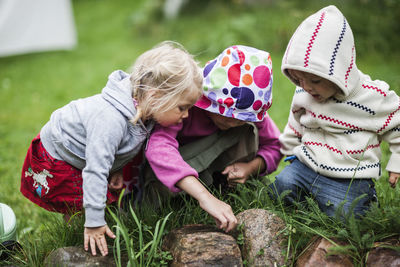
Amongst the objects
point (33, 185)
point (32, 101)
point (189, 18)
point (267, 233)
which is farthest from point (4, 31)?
point (267, 233)

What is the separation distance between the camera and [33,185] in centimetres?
234

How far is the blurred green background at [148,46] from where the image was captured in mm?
4617

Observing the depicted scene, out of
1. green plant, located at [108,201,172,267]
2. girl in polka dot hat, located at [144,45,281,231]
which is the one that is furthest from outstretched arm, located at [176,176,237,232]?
green plant, located at [108,201,172,267]

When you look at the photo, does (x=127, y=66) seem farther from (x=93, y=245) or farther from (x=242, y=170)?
(x=93, y=245)

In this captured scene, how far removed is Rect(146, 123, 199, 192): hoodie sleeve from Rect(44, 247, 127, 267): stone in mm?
448

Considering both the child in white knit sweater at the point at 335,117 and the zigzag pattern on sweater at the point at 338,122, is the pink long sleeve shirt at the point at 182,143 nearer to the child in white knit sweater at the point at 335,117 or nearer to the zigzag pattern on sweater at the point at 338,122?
the child in white knit sweater at the point at 335,117

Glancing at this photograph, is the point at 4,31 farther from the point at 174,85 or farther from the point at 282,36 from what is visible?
the point at 174,85

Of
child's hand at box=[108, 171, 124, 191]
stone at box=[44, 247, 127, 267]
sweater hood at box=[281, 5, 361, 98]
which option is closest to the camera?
stone at box=[44, 247, 127, 267]

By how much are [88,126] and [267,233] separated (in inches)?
39.6

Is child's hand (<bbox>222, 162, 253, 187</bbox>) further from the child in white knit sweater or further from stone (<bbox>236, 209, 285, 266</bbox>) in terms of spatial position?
stone (<bbox>236, 209, 285, 266</bbox>)

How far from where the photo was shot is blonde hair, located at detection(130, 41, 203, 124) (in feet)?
6.53

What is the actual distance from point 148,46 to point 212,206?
23.3ft

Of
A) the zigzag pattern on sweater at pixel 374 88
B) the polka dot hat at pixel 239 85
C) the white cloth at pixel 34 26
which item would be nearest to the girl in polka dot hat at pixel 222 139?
the polka dot hat at pixel 239 85

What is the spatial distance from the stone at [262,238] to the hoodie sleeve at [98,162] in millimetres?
682
